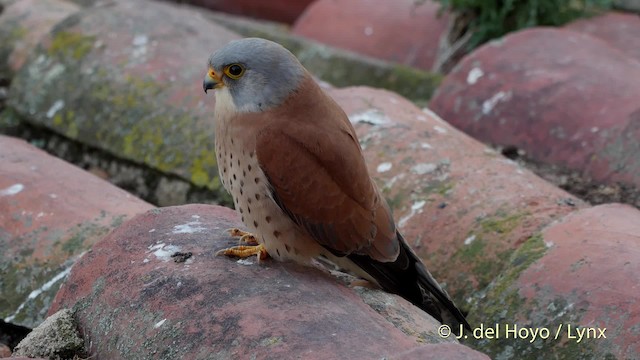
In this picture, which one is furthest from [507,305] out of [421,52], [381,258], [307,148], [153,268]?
[421,52]

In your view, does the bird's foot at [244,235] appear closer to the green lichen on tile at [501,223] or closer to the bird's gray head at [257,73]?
the bird's gray head at [257,73]

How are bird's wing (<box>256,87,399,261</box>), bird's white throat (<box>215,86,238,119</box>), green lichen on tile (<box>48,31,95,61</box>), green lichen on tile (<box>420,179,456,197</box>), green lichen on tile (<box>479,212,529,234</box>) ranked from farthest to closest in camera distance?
green lichen on tile (<box>48,31,95,61</box>) → green lichen on tile (<box>420,179,456,197</box>) → green lichen on tile (<box>479,212,529,234</box>) → bird's white throat (<box>215,86,238,119</box>) → bird's wing (<box>256,87,399,261</box>)

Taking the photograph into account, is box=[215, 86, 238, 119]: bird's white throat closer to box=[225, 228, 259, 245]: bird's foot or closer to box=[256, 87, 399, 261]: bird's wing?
box=[256, 87, 399, 261]: bird's wing

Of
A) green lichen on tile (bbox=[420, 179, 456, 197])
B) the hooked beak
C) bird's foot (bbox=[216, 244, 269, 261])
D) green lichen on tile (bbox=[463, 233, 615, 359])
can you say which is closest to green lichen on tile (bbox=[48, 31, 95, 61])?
the hooked beak

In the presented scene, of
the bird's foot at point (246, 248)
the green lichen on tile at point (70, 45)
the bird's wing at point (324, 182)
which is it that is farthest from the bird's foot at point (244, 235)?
the green lichen on tile at point (70, 45)

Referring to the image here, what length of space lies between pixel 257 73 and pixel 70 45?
184cm

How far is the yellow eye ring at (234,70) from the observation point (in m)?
2.72

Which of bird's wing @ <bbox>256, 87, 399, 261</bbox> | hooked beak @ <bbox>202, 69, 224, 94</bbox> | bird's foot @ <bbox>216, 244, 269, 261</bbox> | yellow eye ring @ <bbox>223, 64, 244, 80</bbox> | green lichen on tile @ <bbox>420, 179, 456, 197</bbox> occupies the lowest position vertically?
green lichen on tile @ <bbox>420, 179, 456, 197</bbox>

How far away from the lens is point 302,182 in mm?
2586

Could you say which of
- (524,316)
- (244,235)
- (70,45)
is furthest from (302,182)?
(70,45)

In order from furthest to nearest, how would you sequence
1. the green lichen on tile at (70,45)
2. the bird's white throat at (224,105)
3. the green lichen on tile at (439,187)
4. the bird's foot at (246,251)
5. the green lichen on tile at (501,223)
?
the green lichen on tile at (70,45) → the green lichen on tile at (439,187) → the green lichen on tile at (501,223) → the bird's white throat at (224,105) → the bird's foot at (246,251)

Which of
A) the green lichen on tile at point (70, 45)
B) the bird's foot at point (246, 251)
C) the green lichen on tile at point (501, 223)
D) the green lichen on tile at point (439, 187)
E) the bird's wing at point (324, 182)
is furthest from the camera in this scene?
the green lichen on tile at point (70, 45)

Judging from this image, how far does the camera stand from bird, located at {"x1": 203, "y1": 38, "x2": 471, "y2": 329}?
2.59m

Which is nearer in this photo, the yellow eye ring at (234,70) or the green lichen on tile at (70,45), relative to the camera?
the yellow eye ring at (234,70)
